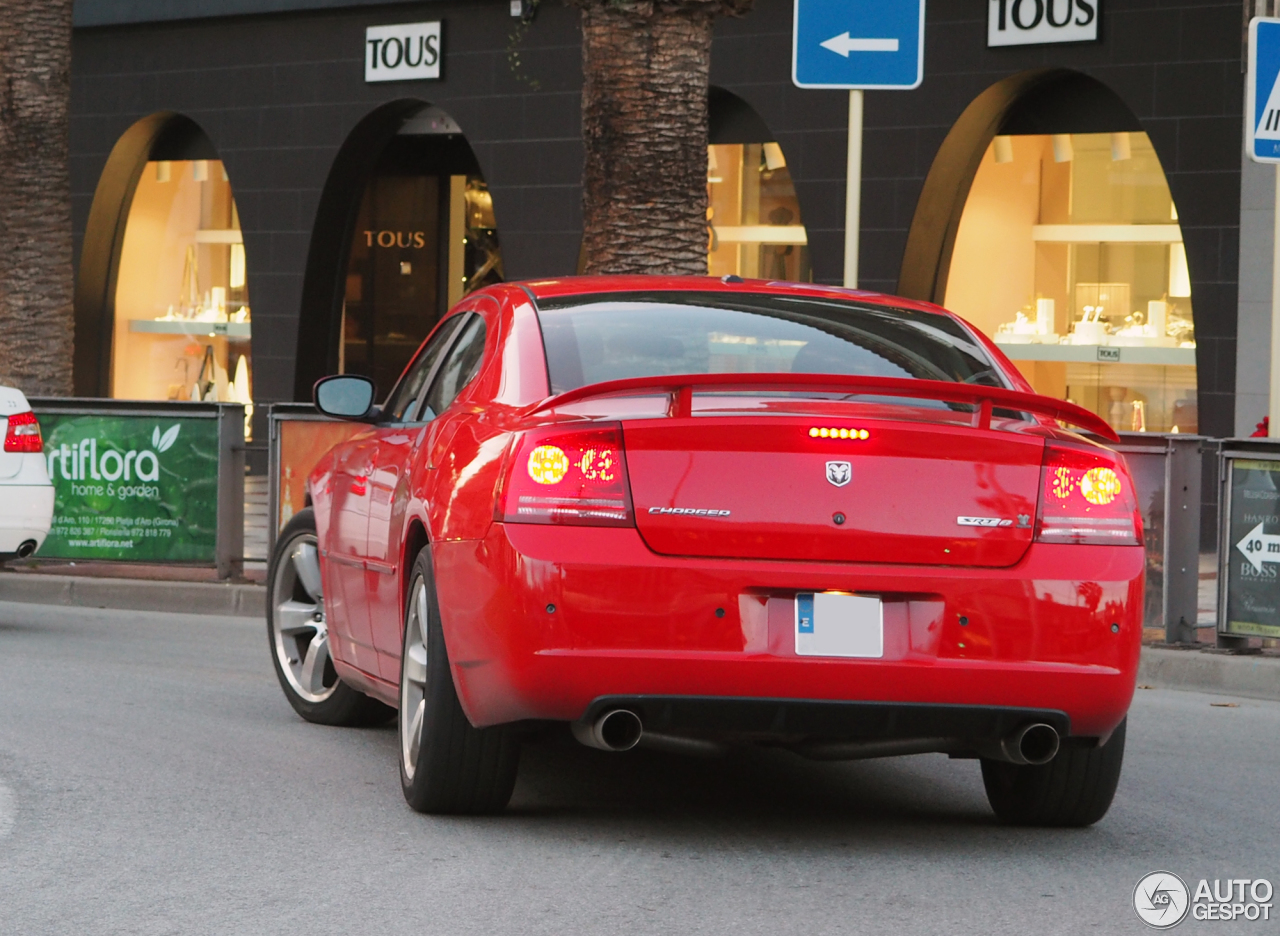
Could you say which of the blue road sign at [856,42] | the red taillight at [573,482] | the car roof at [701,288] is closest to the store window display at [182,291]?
the blue road sign at [856,42]

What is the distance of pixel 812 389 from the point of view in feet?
18.3

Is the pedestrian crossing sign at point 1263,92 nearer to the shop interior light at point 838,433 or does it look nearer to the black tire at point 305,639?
the black tire at point 305,639

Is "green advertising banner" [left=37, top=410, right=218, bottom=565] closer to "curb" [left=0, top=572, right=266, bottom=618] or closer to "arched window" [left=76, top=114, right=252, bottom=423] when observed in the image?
"curb" [left=0, top=572, right=266, bottom=618]

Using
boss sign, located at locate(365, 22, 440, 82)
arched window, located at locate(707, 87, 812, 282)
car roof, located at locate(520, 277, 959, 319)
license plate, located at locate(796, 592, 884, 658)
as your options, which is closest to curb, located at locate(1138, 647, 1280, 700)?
car roof, located at locate(520, 277, 959, 319)

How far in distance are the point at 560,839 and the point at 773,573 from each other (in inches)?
39.1

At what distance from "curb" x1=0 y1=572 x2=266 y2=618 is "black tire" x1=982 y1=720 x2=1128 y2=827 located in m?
7.09

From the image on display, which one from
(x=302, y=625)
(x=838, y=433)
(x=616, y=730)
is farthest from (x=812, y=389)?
(x=302, y=625)

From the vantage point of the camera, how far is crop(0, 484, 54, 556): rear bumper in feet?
36.3

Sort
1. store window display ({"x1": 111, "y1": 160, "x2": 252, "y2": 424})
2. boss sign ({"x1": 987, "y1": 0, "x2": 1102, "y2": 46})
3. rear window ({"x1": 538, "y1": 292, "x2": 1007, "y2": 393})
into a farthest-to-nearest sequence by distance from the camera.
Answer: store window display ({"x1": 111, "y1": 160, "x2": 252, "y2": 424}) → boss sign ({"x1": 987, "y1": 0, "x2": 1102, "y2": 46}) → rear window ({"x1": 538, "y1": 292, "x2": 1007, "y2": 393})

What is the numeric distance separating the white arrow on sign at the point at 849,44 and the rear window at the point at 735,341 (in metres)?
3.30

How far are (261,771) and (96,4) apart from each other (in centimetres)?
1802

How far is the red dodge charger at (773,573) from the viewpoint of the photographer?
207 inches

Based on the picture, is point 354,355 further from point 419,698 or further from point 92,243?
point 419,698

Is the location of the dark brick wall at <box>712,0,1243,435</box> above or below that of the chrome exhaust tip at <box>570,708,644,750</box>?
above
